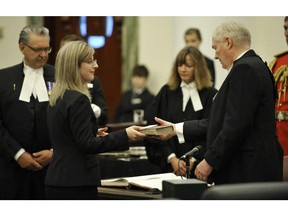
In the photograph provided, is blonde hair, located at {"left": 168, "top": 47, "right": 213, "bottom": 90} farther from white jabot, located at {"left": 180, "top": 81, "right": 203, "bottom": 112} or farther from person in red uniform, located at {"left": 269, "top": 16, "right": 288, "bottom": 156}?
person in red uniform, located at {"left": 269, "top": 16, "right": 288, "bottom": 156}

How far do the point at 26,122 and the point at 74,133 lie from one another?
1.02 meters

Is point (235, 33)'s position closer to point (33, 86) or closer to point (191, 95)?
point (191, 95)

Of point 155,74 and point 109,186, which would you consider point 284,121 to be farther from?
point 155,74

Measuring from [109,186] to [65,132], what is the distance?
0.74 m

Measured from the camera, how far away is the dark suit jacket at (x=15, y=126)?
4.99 metres

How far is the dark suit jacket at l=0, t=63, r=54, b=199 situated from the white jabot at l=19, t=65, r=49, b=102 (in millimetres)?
32

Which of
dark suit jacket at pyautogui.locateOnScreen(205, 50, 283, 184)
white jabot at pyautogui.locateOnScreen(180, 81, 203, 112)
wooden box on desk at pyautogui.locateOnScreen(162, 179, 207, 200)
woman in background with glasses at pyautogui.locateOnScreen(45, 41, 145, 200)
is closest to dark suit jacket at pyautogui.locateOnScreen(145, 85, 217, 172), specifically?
white jabot at pyautogui.locateOnScreen(180, 81, 203, 112)

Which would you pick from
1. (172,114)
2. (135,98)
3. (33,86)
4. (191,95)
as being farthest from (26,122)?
(135,98)

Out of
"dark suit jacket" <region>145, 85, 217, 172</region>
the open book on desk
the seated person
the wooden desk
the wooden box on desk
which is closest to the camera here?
the wooden box on desk

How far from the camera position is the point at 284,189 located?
3227mm

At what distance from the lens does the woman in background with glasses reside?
13.4 feet

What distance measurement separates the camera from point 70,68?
416cm

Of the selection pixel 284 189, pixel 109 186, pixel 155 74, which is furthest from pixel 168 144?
pixel 155 74

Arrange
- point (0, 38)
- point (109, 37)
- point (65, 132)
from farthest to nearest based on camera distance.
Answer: point (109, 37) → point (0, 38) → point (65, 132)
